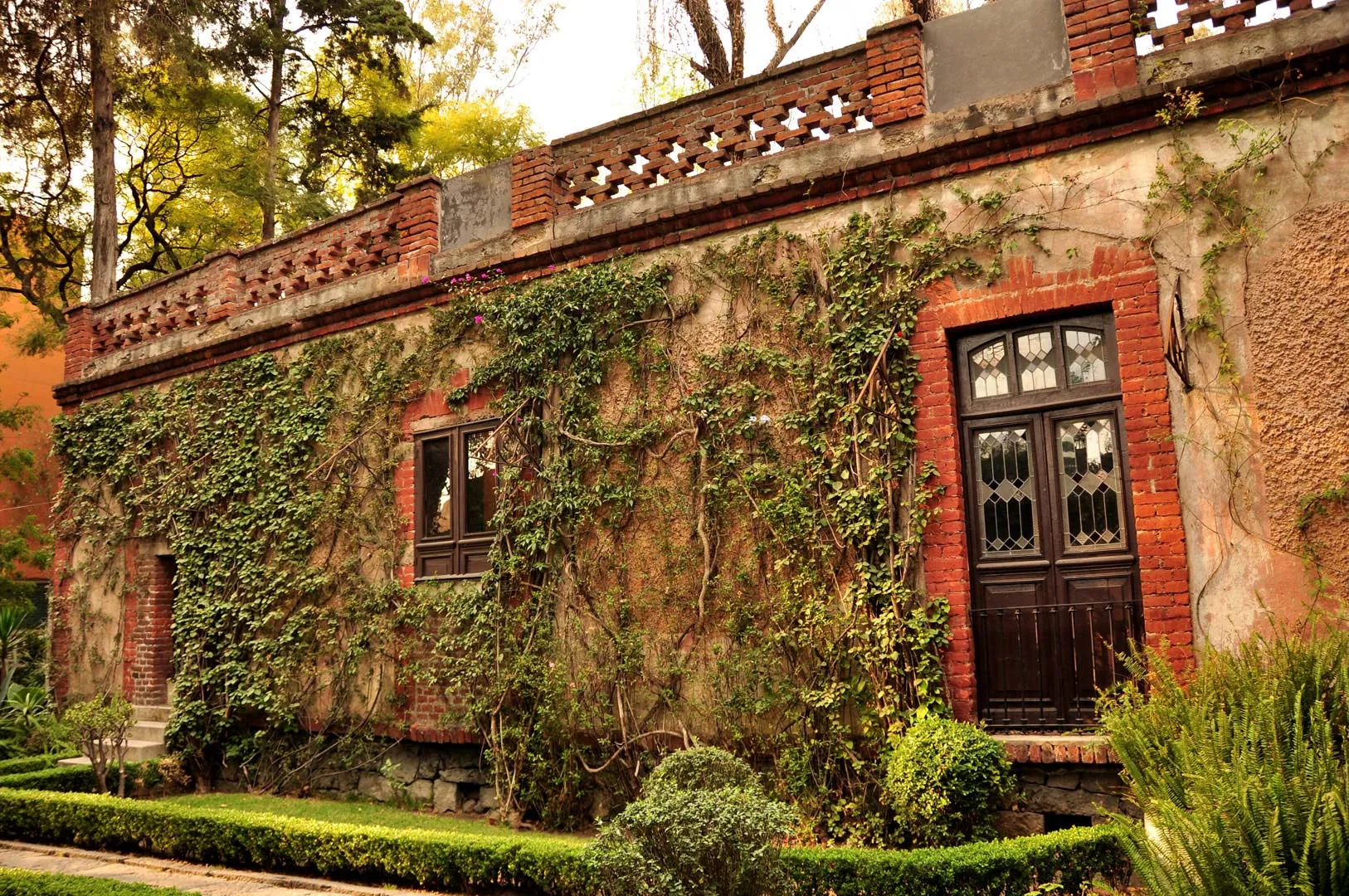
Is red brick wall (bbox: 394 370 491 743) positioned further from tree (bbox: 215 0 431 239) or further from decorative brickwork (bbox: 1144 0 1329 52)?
tree (bbox: 215 0 431 239)

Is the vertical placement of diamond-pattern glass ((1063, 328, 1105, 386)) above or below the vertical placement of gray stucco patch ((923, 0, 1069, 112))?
below

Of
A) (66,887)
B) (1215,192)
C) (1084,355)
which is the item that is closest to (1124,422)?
(1084,355)

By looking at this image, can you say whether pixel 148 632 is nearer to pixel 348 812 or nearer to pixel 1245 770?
pixel 348 812

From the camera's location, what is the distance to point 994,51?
7457 mm

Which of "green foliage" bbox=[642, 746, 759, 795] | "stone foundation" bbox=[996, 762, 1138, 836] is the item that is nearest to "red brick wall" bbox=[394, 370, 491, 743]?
"green foliage" bbox=[642, 746, 759, 795]

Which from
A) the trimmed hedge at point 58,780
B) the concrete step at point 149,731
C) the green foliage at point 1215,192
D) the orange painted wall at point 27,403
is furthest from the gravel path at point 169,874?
the orange painted wall at point 27,403

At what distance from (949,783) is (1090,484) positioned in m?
2.26

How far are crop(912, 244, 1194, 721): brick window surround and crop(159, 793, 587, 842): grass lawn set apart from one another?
356 centimetres

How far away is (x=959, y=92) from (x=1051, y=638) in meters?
4.13

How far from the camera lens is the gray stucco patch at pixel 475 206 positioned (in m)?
10.0

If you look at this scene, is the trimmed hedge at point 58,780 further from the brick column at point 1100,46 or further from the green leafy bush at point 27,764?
the brick column at point 1100,46

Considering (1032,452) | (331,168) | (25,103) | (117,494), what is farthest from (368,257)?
(331,168)

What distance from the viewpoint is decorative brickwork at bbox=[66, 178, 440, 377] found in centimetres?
1057

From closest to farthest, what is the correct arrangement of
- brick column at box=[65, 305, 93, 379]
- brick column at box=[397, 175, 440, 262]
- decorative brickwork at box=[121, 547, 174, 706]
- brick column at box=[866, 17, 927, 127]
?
brick column at box=[866, 17, 927, 127] → brick column at box=[397, 175, 440, 262] → decorative brickwork at box=[121, 547, 174, 706] → brick column at box=[65, 305, 93, 379]
